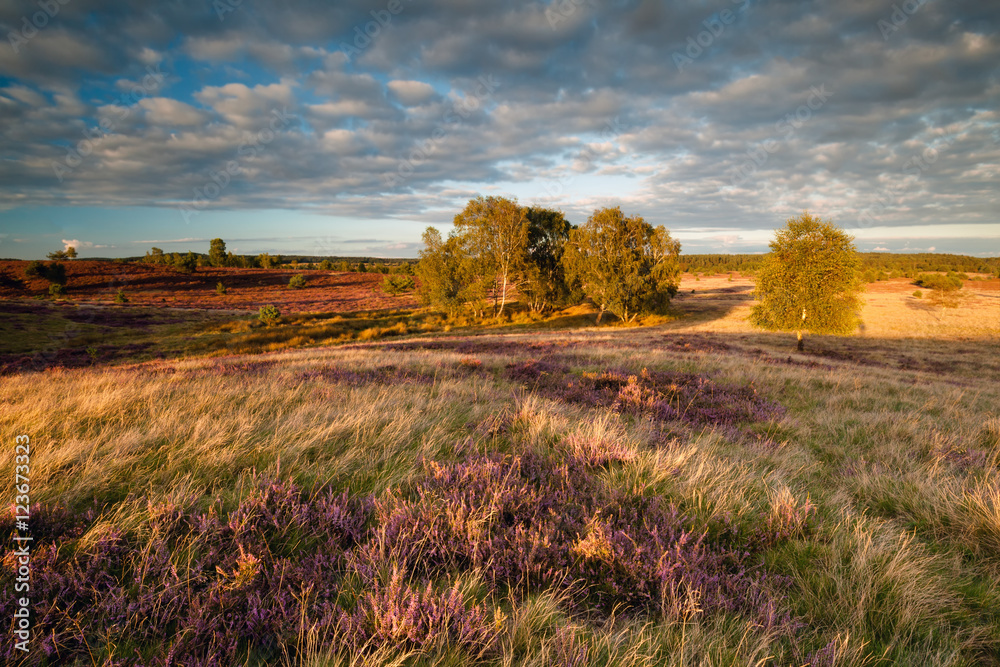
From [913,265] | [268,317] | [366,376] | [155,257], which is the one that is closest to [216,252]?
[155,257]

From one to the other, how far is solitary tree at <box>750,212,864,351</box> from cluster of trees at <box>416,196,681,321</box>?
48.1 feet

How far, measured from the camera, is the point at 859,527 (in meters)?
2.91

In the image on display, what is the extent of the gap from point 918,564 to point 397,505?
12.2 feet

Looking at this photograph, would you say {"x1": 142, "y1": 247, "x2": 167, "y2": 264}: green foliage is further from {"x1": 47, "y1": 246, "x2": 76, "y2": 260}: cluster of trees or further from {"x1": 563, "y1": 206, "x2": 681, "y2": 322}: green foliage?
{"x1": 563, "y1": 206, "x2": 681, "y2": 322}: green foliage

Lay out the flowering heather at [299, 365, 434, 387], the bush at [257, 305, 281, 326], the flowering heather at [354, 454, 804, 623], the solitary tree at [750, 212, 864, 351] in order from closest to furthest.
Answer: the flowering heather at [354, 454, 804, 623] < the flowering heather at [299, 365, 434, 387] < the solitary tree at [750, 212, 864, 351] < the bush at [257, 305, 281, 326]

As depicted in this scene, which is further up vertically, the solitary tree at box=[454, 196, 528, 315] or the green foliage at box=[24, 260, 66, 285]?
the solitary tree at box=[454, 196, 528, 315]

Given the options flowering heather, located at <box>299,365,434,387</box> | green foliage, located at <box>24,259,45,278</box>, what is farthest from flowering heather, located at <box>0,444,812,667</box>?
green foliage, located at <box>24,259,45,278</box>

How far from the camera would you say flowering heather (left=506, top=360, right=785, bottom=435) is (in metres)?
7.08

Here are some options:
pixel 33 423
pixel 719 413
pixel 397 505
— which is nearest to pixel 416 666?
pixel 397 505

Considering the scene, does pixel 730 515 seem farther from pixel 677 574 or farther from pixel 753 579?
pixel 677 574

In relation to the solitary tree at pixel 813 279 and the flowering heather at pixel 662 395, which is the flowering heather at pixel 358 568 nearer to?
the flowering heather at pixel 662 395

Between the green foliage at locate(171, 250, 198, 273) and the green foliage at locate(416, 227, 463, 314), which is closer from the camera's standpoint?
the green foliage at locate(416, 227, 463, 314)

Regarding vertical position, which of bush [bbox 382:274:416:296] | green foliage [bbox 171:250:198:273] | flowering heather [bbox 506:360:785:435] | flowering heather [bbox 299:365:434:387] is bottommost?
flowering heather [bbox 506:360:785:435]

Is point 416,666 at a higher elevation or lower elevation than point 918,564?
higher
